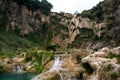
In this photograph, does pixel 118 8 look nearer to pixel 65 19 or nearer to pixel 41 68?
A: pixel 65 19

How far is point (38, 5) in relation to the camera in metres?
134

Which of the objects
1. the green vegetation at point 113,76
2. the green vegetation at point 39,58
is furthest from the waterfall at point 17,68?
the green vegetation at point 113,76

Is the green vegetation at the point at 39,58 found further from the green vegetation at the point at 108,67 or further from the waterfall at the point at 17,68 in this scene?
the green vegetation at the point at 108,67

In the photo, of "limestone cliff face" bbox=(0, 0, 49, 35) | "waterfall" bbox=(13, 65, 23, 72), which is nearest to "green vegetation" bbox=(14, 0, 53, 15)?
"limestone cliff face" bbox=(0, 0, 49, 35)

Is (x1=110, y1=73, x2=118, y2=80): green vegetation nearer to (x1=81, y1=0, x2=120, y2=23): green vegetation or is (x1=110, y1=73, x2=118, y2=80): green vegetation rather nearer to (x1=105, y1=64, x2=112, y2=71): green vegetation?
(x1=105, y1=64, x2=112, y2=71): green vegetation

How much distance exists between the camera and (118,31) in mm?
99188

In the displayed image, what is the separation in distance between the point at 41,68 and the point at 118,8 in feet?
148

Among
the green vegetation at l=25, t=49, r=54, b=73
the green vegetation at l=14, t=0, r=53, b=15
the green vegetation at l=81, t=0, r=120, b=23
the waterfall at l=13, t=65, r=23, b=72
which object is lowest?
the waterfall at l=13, t=65, r=23, b=72

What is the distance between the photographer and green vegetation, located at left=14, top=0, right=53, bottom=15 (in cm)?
13038

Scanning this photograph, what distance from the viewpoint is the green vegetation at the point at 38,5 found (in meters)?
130

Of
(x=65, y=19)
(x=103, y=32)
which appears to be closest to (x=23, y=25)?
(x=65, y=19)

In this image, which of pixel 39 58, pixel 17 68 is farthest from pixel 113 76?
pixel 17 68

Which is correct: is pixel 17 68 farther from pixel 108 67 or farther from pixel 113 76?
pixel 113 76

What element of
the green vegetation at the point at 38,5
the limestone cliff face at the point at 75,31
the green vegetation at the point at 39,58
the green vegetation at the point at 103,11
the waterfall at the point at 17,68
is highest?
the green vegetation at the point at 38,5
